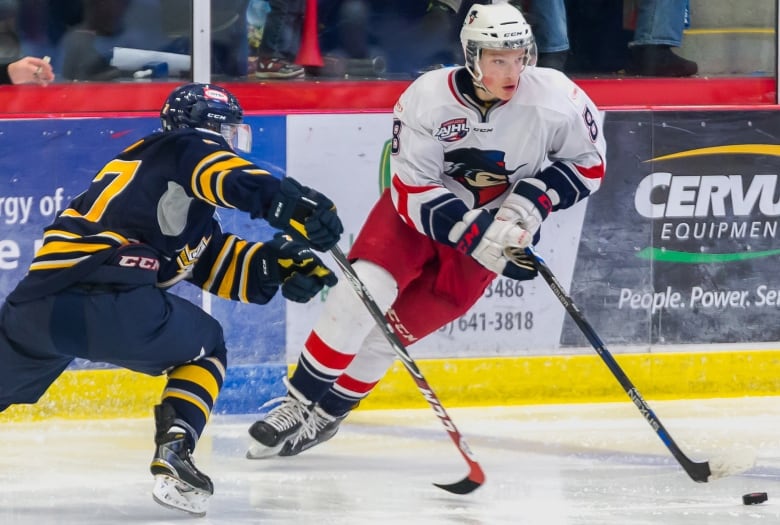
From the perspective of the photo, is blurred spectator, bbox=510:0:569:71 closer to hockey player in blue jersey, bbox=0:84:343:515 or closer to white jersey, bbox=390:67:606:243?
white jersey, bbox=390:67:606:243

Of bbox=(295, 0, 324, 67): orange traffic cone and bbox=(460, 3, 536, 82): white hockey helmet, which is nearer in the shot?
bbox=(460, 3, 536, 82): white hockey helmet

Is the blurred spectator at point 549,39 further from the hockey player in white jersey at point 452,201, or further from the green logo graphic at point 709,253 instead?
the hockey player in white jersey at point 452,201

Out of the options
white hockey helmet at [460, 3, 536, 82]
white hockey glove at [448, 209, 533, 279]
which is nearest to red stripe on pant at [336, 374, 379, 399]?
white hockey glove at [448, 209, 533, 279]

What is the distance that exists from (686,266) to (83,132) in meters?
1.76

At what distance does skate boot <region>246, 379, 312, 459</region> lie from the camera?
3461 millimetres

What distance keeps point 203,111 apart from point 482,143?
→ 0.73 metres

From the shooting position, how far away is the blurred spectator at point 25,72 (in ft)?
13.0

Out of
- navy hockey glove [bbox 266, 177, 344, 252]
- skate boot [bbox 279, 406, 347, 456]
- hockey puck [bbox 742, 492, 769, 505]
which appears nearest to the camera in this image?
navy hockey glove [bbox 266, 177, 344, 252]

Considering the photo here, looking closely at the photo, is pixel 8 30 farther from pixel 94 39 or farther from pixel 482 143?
pixel 482 143

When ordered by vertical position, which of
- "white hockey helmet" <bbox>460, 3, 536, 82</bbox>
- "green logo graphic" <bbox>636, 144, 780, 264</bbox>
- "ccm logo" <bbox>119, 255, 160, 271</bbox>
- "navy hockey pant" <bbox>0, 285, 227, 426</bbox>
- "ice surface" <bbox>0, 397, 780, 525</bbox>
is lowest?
"ice surface" <bbox>0, 397, 780, 525</bbox>

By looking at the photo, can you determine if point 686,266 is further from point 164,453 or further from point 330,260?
point 164,453

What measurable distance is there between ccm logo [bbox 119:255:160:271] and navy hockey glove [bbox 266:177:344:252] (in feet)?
0.94

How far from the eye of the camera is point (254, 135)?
3965 mm

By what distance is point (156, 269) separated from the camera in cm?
291
